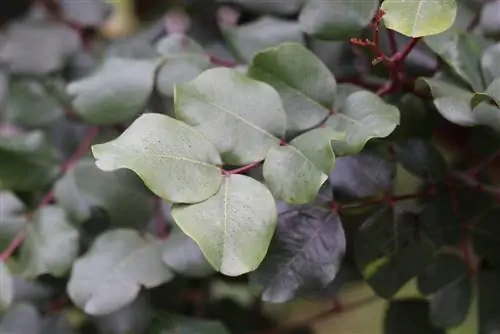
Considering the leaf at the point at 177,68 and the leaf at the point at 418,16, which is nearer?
the leaf at the point at 418,16

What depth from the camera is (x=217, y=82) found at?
0.50 meters

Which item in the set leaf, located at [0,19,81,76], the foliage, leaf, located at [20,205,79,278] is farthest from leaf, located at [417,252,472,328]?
leaf, located at [0,19,81,76]

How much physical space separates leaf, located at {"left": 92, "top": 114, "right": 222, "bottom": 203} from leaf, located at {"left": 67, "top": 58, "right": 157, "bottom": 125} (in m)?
0.17

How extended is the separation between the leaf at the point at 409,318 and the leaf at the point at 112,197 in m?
0.25

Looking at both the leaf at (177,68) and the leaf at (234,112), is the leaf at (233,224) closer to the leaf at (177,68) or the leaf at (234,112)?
the leaf at (234,112)

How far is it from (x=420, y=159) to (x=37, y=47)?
46 centimetres

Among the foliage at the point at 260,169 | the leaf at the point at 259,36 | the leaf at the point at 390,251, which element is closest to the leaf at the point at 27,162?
the foliage at the point at 260,169

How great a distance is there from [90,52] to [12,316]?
337mm

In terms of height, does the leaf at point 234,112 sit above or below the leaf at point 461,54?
below

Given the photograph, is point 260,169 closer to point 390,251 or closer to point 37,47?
point 390,251

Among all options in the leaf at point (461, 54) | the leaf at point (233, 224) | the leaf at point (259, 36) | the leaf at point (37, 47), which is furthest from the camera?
the leaf at point (37, 47)

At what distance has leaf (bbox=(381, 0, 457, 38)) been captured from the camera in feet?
1.51

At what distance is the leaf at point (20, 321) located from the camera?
0.65 metres

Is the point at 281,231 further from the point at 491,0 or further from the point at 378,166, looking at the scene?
the point at 491,0
